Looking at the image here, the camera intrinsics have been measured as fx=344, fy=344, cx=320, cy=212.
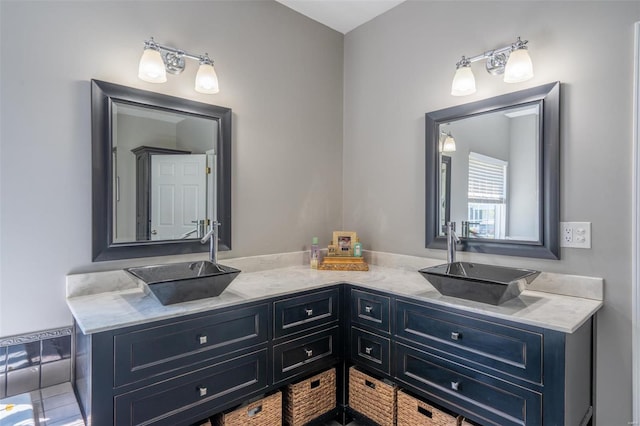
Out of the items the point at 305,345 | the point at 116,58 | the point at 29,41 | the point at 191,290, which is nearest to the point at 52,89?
the point at 29,41

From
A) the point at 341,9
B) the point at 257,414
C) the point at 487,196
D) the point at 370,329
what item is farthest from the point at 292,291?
the point at 341,9

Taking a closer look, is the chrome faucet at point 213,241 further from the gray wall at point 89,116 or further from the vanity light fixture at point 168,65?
the vanity light fixture at point 168,65

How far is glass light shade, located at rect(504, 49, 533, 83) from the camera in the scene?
5.61ft

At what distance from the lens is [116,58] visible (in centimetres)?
177

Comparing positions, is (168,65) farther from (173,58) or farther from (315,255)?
(315,255)

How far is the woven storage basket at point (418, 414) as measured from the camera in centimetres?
158

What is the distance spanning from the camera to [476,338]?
4.87ft

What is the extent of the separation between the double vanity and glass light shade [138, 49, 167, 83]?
1.03 m

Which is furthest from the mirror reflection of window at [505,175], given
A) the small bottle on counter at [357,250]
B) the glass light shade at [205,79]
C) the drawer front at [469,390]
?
the glass light shade at [205,79]

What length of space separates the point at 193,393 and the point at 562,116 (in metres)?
2.17

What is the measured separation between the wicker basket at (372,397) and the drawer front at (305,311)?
0.37m

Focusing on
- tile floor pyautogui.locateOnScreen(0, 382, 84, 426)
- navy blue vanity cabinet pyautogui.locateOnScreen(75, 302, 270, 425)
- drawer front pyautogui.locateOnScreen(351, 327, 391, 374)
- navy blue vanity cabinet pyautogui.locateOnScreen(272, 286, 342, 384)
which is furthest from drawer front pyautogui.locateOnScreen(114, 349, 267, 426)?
drawer front pyautogui.locateOnScreen(351, 327, 391, 374)

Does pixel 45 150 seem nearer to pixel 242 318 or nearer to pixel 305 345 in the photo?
pixel 242 318

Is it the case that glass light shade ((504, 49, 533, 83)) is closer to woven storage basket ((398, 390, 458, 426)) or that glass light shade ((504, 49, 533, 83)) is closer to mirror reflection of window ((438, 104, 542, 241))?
mirror reflection of window ((438, 104, 542, 241))
